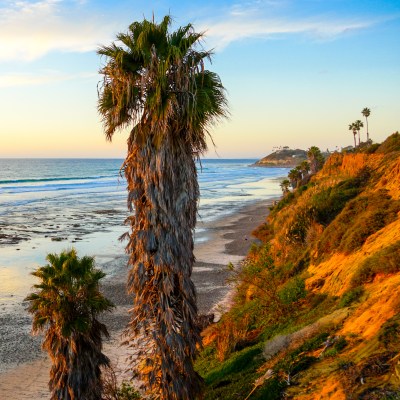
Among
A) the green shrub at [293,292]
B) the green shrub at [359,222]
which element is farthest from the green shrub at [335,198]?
the green shrub at [293,292]

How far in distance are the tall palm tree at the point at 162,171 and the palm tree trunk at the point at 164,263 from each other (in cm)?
2

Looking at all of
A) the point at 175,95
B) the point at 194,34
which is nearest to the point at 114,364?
the point at 175,95

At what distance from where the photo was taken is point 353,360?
32.0 feet

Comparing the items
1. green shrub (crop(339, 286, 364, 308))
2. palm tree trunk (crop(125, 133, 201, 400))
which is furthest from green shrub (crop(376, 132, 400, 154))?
palm tree trunk (crop(125, 133, 201, 400))

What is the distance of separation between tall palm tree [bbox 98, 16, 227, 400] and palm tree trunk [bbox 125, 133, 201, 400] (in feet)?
0.08

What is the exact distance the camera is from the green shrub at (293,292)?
58.1 ft

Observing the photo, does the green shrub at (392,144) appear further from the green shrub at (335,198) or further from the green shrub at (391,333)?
the green shrub at (391,333)

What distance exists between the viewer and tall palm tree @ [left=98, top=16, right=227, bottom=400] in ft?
33.9

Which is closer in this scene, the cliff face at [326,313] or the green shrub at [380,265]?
the cliff face at [326,313]

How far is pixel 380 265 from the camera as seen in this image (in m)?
14.2

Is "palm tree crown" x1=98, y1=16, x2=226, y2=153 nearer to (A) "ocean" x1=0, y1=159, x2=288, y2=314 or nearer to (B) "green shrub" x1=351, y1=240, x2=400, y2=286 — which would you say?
(A) "ocean" x1=0, y1=159, x2=288, y2=314

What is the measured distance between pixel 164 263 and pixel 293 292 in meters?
9.01

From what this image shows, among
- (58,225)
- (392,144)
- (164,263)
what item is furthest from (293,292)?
(58,225)

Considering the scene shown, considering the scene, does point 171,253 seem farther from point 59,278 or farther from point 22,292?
point 22,292
